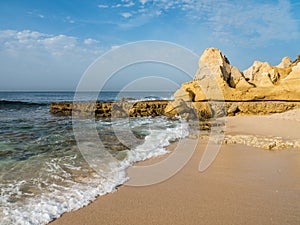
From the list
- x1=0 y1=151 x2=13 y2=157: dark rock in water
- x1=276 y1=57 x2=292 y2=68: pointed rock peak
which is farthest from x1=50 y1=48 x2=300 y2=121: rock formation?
x1=0 y1=151 x2=13 y2=157: dark rock in water

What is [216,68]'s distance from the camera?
17.0 meters

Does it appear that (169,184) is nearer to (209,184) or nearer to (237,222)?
(209,184)

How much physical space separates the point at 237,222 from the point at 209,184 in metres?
1.26

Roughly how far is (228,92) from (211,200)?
13.7 meters

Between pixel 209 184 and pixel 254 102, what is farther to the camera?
pixel 254 102

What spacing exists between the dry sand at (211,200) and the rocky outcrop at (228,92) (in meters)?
10.4

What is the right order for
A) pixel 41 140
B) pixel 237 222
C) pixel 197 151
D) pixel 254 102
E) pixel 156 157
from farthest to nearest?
pixel 254 102, pixel 41 140, pixel 197 151, pixel 156 157, pixel 237 222

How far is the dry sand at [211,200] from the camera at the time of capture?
2.90 m

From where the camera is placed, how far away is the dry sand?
9.52ft

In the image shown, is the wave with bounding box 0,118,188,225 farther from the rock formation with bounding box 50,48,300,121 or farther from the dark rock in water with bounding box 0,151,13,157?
the rock formation with bounding box 50,48,300,121

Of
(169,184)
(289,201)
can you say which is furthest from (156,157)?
(289,201)

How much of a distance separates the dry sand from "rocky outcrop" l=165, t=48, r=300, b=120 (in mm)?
10365

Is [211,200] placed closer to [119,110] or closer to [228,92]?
[228,92]

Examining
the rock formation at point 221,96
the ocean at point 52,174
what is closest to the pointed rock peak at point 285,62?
the rock formation at point 221,96
